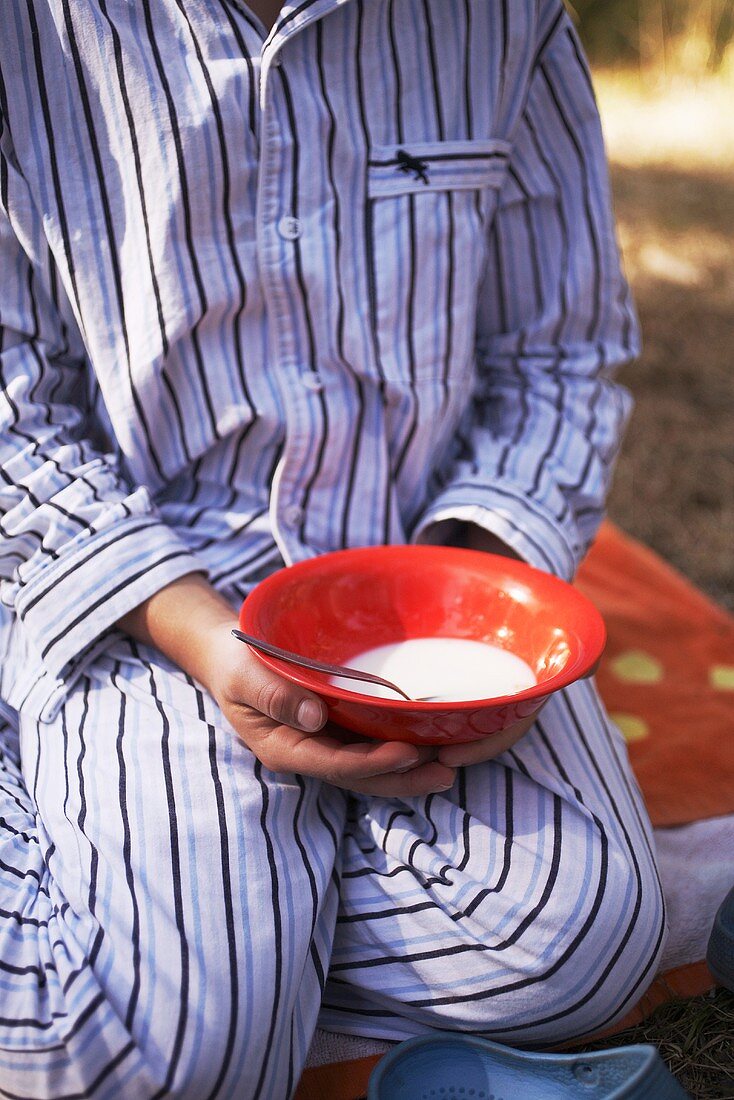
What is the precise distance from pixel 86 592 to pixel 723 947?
65cm

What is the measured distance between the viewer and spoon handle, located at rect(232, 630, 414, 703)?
788mm

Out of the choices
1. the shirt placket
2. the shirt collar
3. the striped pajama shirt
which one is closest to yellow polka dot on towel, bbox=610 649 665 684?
the striped pajama shirt

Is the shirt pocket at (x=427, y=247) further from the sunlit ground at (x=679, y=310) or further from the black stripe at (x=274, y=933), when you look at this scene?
the sunlit ground at (x=679, y=310)

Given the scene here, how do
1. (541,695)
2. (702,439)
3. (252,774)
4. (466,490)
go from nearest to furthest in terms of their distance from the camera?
Result: (541,695)
(252,774)
(466,490)
(702,439)

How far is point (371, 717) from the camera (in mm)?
794

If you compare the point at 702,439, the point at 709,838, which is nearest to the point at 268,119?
the point at 709,838

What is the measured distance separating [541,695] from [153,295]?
19.7 inches

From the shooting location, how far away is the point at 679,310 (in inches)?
115

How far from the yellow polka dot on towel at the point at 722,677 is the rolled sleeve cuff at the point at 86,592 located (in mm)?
865

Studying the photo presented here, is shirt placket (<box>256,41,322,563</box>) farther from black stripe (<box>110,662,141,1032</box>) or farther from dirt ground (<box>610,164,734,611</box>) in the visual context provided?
dirt ground (<box>610,164,734,611</box>)

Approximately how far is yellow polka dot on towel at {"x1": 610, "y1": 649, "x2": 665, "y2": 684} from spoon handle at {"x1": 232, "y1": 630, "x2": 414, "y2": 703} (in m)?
0.73

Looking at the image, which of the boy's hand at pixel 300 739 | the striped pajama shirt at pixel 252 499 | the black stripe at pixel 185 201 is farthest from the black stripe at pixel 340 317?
the boy's hand at pixel 300 739

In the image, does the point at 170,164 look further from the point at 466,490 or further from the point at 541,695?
A: the point at 541,695

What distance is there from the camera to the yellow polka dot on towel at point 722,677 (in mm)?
1466
